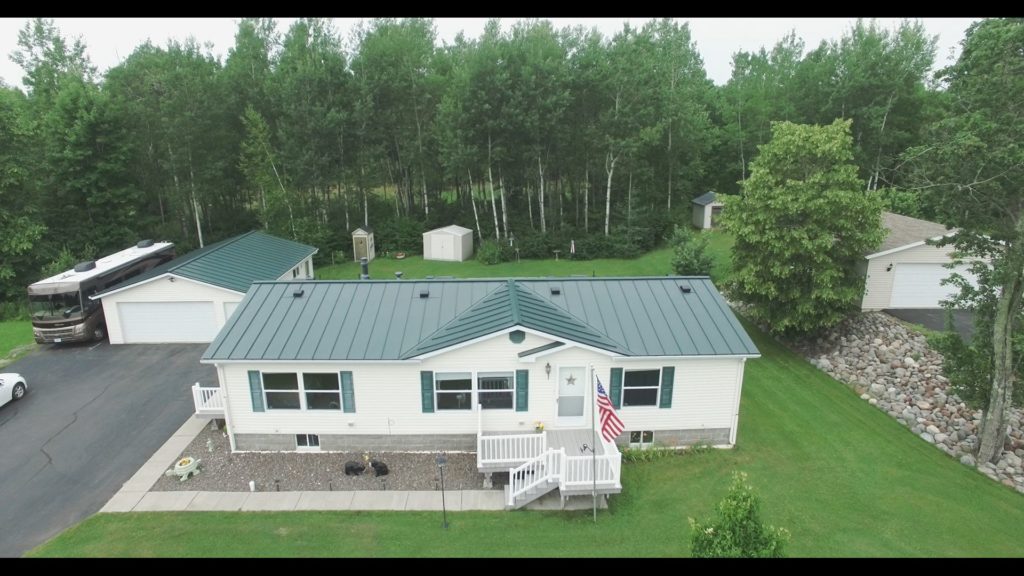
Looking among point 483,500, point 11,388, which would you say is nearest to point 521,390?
point 483,500

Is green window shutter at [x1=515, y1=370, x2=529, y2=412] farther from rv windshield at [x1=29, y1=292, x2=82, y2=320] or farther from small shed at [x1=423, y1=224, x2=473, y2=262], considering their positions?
small shed at [x1=423, y1=224, x2=473, y2=262]

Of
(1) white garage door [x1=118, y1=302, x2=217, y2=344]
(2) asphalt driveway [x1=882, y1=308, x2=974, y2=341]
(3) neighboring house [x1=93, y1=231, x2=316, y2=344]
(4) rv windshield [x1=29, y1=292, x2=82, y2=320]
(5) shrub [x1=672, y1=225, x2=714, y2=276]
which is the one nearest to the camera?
(2) asphalt driveway [x1=882, y1=308, x2=974, y2=341]

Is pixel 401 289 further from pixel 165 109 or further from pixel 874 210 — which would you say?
pixel 165 109

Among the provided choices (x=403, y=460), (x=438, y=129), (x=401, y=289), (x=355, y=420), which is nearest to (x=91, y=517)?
(x=355, y=420)

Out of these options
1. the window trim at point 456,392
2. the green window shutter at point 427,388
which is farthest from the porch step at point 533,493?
the green window shutter at point 427,388

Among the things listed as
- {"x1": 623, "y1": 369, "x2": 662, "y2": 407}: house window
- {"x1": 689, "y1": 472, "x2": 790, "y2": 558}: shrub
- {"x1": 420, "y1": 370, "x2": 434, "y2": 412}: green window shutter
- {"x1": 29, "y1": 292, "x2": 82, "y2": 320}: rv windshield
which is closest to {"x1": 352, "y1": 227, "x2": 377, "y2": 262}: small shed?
{"x1": 29, "y1": 292, "x2": 82, "y2": 320}: rv windshield

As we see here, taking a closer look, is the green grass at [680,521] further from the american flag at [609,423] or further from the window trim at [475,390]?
the window trim at [475,390]

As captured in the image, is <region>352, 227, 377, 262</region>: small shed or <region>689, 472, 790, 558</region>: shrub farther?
<region>352, 227, 377, 262</region>: small shed
